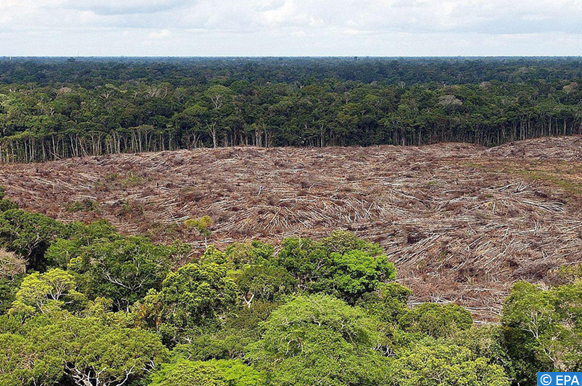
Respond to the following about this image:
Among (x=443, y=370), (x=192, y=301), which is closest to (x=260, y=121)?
(x=192, y=301)

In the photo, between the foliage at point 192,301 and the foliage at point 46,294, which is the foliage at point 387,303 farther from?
the foliage at point 46,294

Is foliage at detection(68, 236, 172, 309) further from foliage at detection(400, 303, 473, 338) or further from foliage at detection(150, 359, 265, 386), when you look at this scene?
foliage at detection(400, 303, 473, 338)

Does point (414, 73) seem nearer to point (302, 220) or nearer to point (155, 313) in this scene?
point (302, 220)

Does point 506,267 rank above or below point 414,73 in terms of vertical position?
below

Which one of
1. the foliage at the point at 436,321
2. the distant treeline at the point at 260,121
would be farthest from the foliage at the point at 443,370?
the distant treeline at the point at 260,121

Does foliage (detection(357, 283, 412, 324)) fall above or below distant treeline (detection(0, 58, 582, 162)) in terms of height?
below

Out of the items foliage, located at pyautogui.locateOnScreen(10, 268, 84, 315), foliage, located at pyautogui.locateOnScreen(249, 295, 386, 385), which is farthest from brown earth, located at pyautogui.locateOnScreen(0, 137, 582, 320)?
foliage, located at pyautogui.locateOnScreen(10, 268, 84, 315)

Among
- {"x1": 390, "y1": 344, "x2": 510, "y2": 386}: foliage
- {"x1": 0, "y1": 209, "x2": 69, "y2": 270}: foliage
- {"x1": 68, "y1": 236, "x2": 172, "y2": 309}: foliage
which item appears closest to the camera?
{"x1": 390, "y1": 344, "x2": 510, "y2": 386}: foliage

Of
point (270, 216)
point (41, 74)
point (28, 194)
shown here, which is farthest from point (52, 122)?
point (41, 74)
